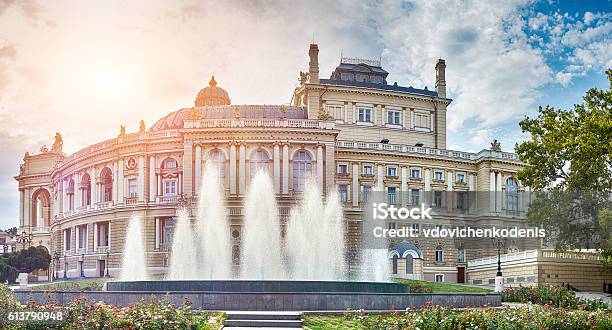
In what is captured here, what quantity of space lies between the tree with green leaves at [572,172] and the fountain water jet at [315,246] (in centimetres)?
1658

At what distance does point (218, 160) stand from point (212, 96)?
17.7 m

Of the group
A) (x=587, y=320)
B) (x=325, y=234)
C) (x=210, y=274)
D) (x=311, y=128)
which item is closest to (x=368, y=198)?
(x=311, y=128)

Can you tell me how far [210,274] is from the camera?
64.9m

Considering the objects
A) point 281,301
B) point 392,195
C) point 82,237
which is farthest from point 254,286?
point 82,237

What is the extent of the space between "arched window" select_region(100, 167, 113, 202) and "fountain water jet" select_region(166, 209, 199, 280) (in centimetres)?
1724

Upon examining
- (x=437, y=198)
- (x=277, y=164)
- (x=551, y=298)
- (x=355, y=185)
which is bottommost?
A: (x=551, y=298)

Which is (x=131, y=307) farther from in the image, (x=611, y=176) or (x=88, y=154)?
(x=88, y=154)

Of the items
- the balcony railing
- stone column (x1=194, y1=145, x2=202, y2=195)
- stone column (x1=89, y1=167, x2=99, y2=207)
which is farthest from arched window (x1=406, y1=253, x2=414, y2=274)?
stone column (x1=89, y1=167, x2=99, y2=207)

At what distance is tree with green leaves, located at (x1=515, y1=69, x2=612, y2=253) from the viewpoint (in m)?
48.4

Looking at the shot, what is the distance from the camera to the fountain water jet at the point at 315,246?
205 feet

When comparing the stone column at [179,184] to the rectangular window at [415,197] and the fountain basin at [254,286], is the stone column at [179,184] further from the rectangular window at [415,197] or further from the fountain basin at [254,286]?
the fountain basin at [254,286]

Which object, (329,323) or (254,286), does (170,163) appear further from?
(329,323)

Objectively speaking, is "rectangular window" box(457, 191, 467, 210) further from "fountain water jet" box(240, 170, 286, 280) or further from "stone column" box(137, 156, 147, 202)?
"stone column" box(137, 156, 147, 202)

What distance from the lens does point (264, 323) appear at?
26.8 meters
